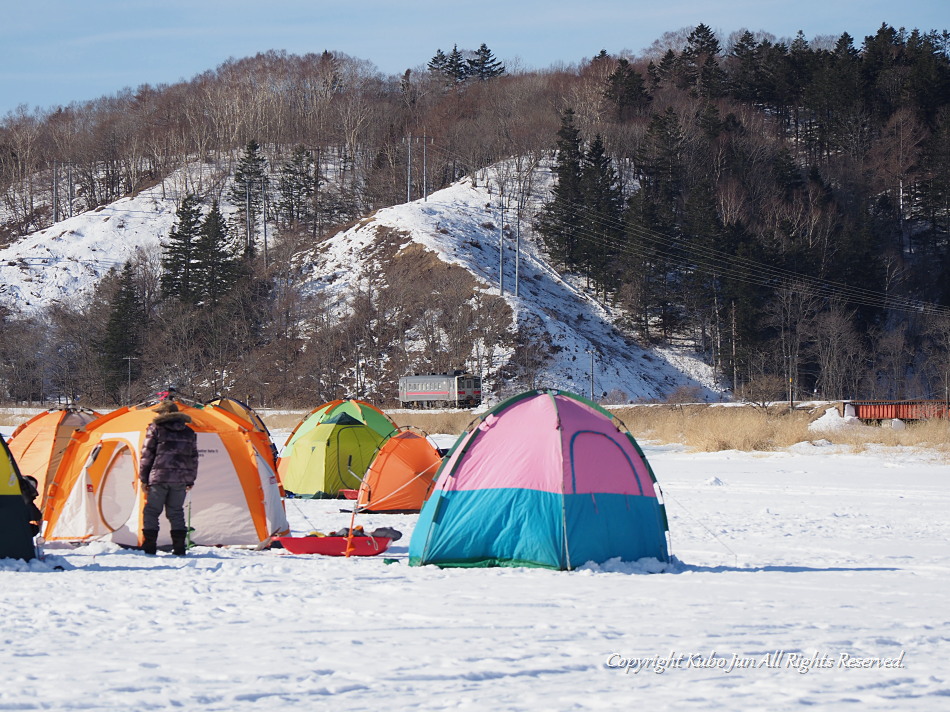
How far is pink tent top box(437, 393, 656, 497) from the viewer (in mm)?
10773

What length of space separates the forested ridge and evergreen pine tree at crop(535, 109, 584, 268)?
199 mm

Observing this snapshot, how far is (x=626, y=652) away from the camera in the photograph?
6.52 meters

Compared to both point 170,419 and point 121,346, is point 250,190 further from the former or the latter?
point 170,419

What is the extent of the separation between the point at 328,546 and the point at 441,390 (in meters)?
47.2

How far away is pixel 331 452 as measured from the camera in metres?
19.8

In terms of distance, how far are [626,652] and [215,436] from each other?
770 centimetres

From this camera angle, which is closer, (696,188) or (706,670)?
(706,670)

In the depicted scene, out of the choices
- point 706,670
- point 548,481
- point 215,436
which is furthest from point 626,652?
point 215,436

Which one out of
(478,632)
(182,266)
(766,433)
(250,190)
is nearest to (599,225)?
(182,266)

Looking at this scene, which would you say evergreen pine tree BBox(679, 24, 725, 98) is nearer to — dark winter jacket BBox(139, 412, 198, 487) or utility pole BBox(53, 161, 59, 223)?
utility pole BBox(53, 161, 59, 223)

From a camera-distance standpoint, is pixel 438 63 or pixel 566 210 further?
pixel 438 63

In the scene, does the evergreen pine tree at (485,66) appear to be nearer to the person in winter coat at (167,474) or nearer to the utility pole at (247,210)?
the utility pole at (247,210)

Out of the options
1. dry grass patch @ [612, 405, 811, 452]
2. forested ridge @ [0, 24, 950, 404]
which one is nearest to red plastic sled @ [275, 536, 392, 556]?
dry grass patch @ [612, 405, 811, 452]

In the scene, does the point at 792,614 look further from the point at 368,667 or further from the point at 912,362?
the point at 912,362
